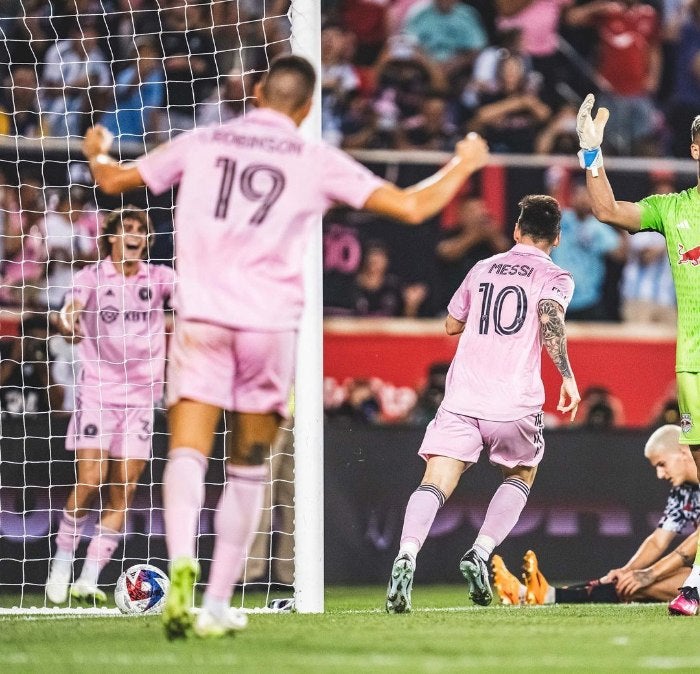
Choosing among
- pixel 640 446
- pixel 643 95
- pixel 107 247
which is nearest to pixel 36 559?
pixel 107 247

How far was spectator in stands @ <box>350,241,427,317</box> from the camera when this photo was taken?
12.3m

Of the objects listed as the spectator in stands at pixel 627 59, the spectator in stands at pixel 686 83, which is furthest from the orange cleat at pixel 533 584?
the spectator in stands at pixel 686 83

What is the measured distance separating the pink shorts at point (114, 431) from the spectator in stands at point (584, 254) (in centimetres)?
507

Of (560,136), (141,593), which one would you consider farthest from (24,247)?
(560,136)

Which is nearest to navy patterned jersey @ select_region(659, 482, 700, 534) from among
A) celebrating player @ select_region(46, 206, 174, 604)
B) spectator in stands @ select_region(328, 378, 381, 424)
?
celebrating player @ select_region(46, 206, 174, 604)

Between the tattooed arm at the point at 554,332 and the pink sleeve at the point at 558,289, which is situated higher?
the pink sleeve at the point at 558,289

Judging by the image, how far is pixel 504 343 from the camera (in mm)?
6871

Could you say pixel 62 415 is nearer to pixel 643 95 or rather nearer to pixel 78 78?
pixel 78 78

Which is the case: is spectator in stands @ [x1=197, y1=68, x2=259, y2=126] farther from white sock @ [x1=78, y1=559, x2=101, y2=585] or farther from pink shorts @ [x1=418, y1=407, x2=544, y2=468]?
pink shorts @ [x1=418, y1=407, x2=544, y2=468]

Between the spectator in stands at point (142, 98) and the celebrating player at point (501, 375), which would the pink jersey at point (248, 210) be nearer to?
the celebrating player at point (501, 375)

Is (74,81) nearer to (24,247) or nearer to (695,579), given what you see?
(24,247)

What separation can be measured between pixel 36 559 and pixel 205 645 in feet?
14.9

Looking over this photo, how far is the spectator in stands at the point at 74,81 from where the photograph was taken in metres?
11.8

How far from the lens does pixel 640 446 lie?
10523mm
